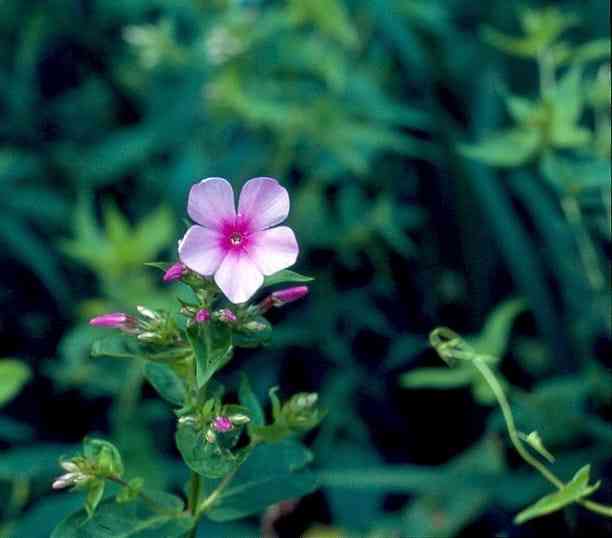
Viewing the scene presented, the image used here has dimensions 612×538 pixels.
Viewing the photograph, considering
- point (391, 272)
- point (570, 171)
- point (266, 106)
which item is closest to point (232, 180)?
point (266, 106)

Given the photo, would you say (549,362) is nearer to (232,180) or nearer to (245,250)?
(232,180)

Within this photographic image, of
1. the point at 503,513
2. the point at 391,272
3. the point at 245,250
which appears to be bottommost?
the point at 503,513

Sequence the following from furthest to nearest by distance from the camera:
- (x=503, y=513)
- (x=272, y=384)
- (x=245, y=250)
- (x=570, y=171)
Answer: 1. (x=272, y=384)
2. (x=503, y=513)
3. (x=570, y=171)
4. (x=245, y=250)

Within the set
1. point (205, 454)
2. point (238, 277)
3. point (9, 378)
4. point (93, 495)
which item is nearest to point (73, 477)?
point (93, 495)

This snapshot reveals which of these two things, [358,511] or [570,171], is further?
[358,511]

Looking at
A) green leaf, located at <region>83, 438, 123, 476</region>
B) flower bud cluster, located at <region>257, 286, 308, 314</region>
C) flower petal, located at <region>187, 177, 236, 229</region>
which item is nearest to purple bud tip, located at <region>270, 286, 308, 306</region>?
flower bud cluster, located at <region>257, 286, 308, 314</region>

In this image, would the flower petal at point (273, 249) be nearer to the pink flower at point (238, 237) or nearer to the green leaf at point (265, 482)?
the pink flower at point (238, 237)

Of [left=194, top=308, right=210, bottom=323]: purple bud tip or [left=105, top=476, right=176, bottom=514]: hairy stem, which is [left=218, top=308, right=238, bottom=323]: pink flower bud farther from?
[left=105, top=476, right=176, bottom=514]: hairy stem

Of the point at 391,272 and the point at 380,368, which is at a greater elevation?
the point at 391,272
